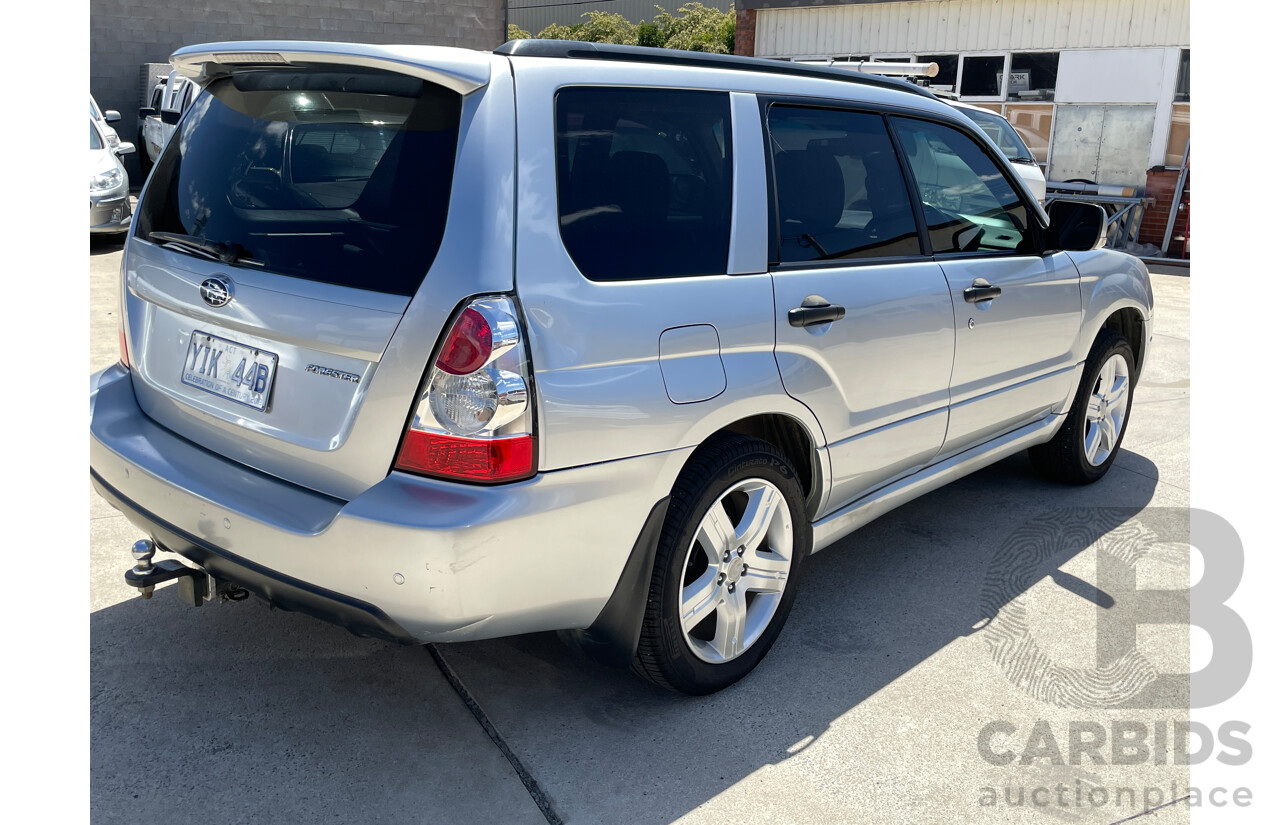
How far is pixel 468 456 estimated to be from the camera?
7.70 feet

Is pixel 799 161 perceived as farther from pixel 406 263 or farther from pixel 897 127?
pixel 406 263

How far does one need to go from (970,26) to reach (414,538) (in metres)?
17.1

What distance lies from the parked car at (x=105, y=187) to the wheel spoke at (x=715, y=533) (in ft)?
30.3

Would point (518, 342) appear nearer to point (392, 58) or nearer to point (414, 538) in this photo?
point (414, 538)

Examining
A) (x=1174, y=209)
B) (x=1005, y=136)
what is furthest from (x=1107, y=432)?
(x=1174, y=209)

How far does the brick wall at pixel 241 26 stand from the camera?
17688 mm

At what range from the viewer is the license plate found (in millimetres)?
2576

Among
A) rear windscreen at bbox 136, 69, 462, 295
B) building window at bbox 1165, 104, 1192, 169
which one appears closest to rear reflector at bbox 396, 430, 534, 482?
rear windscreen at bbox 136, 69, 462, 295

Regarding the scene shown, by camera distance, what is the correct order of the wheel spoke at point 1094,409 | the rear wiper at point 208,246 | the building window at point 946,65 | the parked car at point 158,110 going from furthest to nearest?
the building window at point 946,65
the parked car at point 158,110
the wheel spoke at point 1094,409
the rear wiper at point 208,246

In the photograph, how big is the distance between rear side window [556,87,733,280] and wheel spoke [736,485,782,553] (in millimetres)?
678

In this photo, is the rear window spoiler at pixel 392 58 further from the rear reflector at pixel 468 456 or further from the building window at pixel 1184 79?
the building window at pixel 1184 79

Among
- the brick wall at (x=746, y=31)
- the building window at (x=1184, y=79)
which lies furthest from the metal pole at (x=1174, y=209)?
the brick wall at (x=746, y=31)

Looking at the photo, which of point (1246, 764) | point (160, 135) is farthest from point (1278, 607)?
point (160, 135)

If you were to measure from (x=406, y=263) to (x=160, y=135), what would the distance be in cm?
1485
